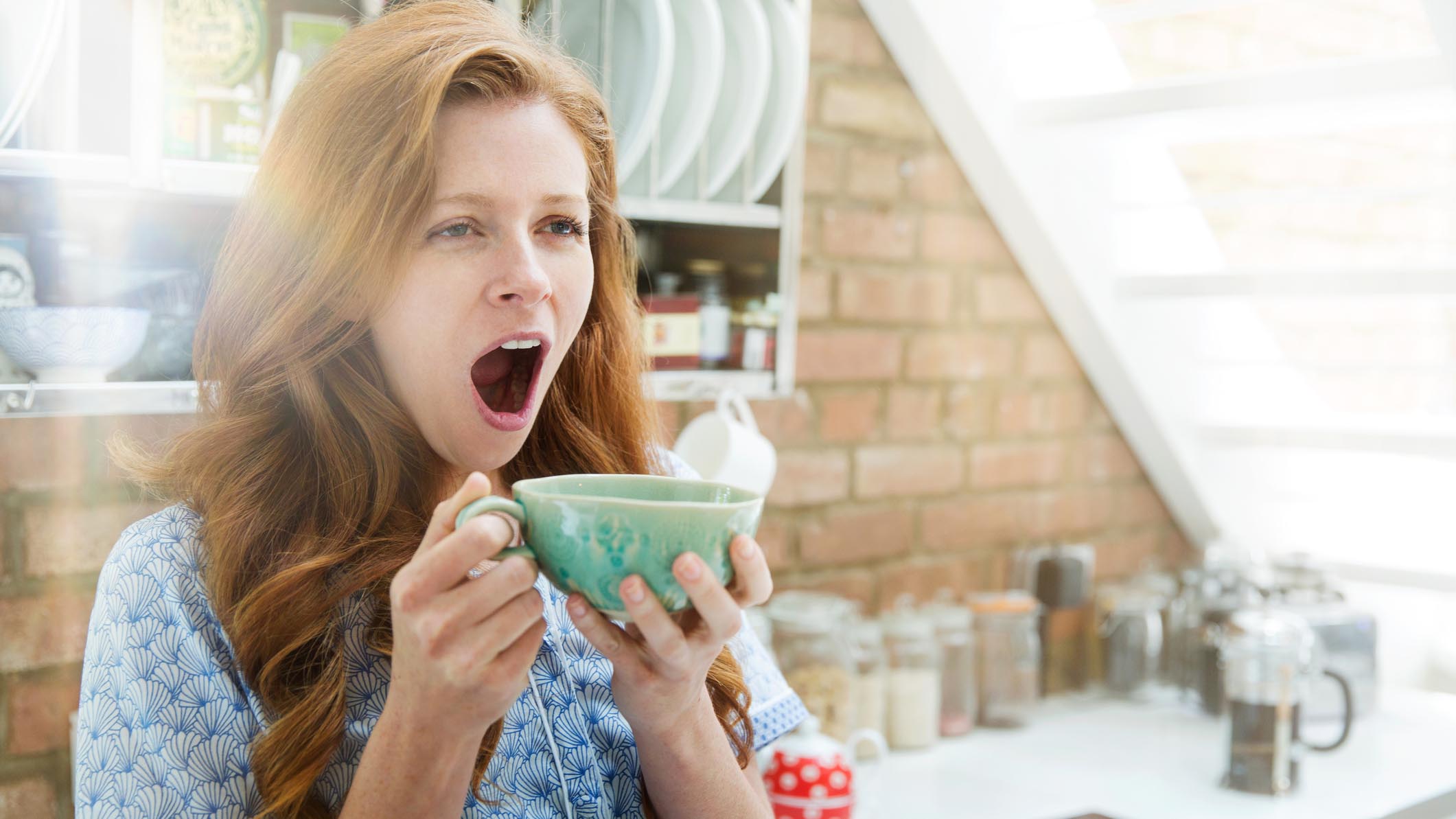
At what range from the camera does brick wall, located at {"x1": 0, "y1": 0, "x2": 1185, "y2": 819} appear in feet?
6.43

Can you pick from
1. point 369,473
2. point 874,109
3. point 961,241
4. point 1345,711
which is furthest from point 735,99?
point 1345,711

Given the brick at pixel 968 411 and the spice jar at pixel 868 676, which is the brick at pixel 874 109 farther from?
the spice jar at pixel 868 676

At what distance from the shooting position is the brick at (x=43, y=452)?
1.32 metres

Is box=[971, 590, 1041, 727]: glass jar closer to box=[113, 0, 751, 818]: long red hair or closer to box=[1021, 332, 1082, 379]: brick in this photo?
box=[1021, 332, 1082, 379]: brick

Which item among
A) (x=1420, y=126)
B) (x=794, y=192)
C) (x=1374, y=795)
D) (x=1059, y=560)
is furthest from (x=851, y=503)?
(x=1420, y=126)

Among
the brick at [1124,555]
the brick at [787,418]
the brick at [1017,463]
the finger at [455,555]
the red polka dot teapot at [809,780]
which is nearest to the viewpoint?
the finger at [455,555]

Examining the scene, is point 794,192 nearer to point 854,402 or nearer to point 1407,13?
point 854,402

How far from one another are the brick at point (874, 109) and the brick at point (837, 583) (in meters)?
0.70

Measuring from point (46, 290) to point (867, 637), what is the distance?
3.73 ft

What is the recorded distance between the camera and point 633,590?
686 mm

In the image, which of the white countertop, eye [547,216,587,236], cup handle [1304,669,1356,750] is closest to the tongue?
eye [547,216,587,236]

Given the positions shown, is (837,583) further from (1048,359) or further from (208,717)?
(208,717)

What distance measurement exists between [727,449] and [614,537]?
0.86 metres

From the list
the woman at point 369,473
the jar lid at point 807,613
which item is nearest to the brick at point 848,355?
the jar lid at point 807,613
